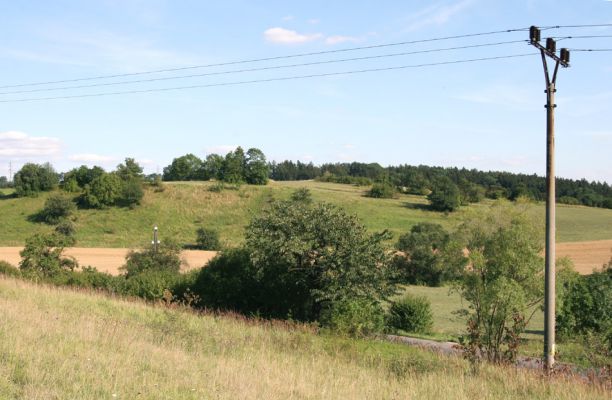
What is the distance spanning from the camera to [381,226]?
287 feet

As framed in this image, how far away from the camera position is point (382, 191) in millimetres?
114438

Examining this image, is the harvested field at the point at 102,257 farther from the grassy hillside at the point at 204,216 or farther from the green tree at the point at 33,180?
the green tree at the point at 33,180

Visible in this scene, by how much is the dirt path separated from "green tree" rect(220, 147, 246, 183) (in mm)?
47834

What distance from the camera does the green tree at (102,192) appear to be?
9712cm

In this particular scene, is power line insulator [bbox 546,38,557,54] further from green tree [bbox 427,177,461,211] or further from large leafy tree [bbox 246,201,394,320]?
green tree [bbox 427,177,461,211]

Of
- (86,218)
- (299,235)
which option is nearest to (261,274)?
(299,235)

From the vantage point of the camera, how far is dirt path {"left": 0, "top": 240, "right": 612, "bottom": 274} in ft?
190

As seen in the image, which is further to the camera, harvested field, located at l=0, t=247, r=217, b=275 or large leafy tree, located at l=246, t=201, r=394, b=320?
harvested field, located at l=0, t=247, r=217, b=275

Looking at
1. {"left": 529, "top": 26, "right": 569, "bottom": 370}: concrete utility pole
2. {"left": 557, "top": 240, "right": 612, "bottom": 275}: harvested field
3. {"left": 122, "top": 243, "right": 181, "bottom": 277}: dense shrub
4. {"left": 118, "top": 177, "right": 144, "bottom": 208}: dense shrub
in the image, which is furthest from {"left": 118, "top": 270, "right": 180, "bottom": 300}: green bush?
{"left": 118, "top": 177, "right": 144, "bottom": 208}: dense shrub

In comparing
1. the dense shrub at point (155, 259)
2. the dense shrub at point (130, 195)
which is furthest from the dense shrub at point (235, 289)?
the dense shrub at point (130, 195)

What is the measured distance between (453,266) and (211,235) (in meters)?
61.1

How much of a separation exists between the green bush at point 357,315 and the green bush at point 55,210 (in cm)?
7406

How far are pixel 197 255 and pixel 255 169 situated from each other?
200 feet

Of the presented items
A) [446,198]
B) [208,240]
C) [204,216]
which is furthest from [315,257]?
[446,198]
